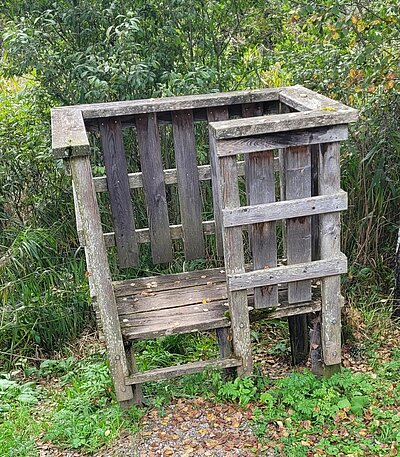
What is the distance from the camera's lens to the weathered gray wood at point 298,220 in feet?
10.4

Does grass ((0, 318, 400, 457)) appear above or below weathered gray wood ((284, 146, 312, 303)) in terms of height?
below

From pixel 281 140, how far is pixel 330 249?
2.38 feet

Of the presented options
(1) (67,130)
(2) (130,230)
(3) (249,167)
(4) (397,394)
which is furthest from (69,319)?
(4) (397,394)

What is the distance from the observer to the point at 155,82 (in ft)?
15.5

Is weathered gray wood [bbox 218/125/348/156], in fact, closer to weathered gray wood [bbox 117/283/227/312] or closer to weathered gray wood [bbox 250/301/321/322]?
weathered gray wood [bbox 250/301/321/322]

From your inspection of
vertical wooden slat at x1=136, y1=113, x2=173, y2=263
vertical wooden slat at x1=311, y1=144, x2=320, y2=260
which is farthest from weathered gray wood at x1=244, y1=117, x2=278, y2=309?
vertical wooden slat at x1=136, y1=113, x2=173, y2=263

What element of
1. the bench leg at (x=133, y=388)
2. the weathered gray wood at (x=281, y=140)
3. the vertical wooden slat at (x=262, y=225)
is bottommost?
the bench leg at (x=133, y=388)

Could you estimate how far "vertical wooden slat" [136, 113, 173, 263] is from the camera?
13.1ft

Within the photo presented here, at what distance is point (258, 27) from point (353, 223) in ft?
5.98

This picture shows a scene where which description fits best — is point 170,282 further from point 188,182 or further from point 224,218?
point 224,218

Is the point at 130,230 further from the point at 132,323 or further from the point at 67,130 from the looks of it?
the point at 67,130

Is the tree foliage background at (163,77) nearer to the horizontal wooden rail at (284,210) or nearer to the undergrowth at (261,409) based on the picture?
the undergrowth at (261,409)

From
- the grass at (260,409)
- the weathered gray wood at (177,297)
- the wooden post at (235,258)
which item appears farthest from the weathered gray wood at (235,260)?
the weathered gray wood at (177,297)

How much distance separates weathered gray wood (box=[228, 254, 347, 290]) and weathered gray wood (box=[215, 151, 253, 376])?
2.1 inches
